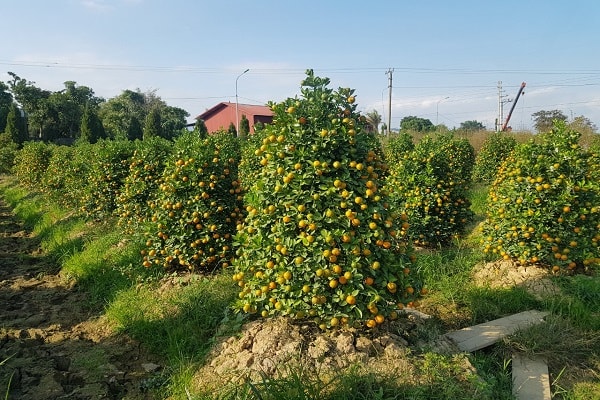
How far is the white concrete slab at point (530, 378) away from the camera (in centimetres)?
289

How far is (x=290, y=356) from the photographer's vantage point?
Answer: 2.90 metres

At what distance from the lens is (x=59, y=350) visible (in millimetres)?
4059

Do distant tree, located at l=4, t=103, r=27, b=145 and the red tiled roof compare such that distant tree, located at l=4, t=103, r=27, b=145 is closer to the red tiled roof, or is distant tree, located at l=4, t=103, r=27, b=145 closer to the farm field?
the red tiled roof

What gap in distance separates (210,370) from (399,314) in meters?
1.59

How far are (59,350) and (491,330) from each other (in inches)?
162

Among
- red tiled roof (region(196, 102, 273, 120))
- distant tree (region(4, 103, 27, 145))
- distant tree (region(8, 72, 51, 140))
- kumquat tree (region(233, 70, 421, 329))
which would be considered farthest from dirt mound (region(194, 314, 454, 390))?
distant tree (region(8, 72, 51, 140))

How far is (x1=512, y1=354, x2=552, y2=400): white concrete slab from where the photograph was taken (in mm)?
2887

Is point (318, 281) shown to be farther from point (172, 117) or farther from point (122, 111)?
point (172, 117)

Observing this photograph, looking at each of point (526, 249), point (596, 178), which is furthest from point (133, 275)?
point (596, 178)

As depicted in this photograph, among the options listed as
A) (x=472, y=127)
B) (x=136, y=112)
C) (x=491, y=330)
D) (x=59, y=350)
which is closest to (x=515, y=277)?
(x=491, y=330)

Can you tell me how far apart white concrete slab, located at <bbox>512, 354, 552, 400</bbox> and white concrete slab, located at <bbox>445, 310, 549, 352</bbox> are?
0.25 meters

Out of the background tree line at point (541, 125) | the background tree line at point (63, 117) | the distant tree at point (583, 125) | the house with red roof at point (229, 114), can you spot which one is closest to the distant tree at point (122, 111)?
the background tree line at point (63, 117)

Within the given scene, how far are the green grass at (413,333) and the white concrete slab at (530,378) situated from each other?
0.19 feet

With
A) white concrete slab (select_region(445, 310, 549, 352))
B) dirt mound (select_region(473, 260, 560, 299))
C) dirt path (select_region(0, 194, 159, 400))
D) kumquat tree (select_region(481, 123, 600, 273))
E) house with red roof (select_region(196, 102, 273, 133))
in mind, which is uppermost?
house with red roof (select_region(196, 102, 273, 133))
